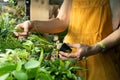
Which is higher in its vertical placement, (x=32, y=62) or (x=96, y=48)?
(x=32, y=62)

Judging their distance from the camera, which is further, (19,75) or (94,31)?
(94,31)

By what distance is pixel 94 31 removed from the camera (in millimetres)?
1477

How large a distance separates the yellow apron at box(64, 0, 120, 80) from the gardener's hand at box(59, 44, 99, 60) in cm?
11

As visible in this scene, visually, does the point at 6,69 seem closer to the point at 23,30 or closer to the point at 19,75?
the point at 19,75

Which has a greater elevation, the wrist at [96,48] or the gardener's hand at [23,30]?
the gardener's hand at [23,30]

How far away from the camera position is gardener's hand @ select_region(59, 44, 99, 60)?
3.93 feet

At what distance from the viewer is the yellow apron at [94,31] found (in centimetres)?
145

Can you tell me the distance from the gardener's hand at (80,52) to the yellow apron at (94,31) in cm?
11

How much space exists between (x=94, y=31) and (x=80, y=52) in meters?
0.24

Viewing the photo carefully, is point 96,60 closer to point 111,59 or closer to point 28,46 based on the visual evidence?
point 111,59

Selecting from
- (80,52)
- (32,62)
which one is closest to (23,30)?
(80,52)

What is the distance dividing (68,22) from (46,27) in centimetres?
13

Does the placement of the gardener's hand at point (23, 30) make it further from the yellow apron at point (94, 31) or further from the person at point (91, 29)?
the yellow apron at point (94, 31)

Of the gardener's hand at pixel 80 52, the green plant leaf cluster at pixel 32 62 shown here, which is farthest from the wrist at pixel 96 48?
the green plant leaf cluster at pixel 32 62
